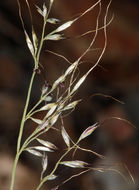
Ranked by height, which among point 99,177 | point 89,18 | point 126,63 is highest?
point 89,18

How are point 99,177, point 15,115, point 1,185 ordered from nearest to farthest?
point 1,185 → point 15,115 → point 99,177

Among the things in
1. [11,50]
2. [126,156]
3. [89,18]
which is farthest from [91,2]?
[126,156]

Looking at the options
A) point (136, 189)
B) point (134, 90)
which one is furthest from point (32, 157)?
point (134, 90)

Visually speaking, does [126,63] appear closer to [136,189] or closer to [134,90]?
[134,90]

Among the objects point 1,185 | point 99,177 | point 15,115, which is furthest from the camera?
point 99,177

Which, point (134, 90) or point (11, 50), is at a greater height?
point (11, 50)

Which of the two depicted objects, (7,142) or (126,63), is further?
(126,63)

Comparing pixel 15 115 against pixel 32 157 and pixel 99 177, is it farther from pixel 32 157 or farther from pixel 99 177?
pixel 99 177
